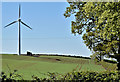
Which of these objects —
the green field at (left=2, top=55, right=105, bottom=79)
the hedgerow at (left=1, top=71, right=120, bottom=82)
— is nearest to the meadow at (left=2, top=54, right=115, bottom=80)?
the green field at (left=2, top=55, right=105, bottom=79)

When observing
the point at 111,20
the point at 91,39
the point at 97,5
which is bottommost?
the point at 91,39

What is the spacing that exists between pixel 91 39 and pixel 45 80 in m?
7.98

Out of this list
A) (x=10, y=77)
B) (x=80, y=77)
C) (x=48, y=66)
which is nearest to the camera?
(x=10, y=77)

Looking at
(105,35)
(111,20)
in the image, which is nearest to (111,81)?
(105,35)

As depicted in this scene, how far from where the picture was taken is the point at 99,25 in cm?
1627

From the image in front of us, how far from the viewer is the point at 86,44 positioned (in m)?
17.8

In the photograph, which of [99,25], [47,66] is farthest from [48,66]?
[99,25]

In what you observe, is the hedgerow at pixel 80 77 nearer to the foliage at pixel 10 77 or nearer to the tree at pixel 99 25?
the foliage at pixel 10 77

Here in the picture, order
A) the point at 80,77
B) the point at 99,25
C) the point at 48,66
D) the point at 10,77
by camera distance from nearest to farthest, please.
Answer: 1. the point at 10,77
2. the point at 80,77
3. the point at 99,25
4. the point at 48,66

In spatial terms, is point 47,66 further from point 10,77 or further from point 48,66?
point 10,77

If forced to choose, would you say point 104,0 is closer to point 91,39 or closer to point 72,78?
point 91,39

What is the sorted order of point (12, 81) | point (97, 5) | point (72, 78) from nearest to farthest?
point (12, 81) < point (72, 78) < point (97, 5)

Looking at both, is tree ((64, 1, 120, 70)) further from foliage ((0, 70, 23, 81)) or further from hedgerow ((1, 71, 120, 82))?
foliage ((0, 70, 23, 81))

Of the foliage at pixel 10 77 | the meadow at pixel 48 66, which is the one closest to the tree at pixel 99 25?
the meadow at pixel 48 66
